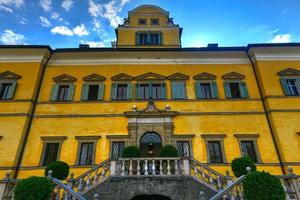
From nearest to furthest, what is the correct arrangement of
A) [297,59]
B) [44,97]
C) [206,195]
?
[206,195] → [44,97] → [297,59]

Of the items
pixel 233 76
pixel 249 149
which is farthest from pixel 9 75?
pixel 249 149

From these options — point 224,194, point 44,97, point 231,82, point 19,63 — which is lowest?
point 224,194

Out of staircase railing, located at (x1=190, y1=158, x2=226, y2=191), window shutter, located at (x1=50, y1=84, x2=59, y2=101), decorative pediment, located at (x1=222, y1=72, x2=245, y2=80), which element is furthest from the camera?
decorative pediment, located at (x1=222, y1=72, x2=245, y2=80)

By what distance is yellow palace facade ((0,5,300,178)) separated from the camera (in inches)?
545

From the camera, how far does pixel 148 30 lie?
2130 centimetres

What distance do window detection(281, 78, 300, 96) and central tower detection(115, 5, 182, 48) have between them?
913cm

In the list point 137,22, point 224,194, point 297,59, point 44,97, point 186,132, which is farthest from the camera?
point 137,22

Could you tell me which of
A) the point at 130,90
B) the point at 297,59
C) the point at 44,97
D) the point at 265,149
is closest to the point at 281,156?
the point at 265,149

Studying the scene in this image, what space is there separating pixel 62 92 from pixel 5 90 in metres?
3.84

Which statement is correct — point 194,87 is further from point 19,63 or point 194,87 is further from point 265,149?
point 19,63

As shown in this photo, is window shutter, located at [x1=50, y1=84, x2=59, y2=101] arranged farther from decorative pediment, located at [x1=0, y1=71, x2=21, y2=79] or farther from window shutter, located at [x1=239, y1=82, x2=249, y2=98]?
window shutter, located at [x1=239, y1=82, x2=249, y2=98]

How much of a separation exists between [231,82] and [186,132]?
5.34 metres

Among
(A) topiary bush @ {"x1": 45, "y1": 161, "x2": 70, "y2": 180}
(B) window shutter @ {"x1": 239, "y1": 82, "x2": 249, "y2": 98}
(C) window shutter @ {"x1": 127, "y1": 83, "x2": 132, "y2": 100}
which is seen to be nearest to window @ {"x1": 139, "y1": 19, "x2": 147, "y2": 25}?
(C) window shutter @ {"x1": 127, "y1": 83, "x2": 132, "y2": 100}

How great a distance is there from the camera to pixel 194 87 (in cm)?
1619
